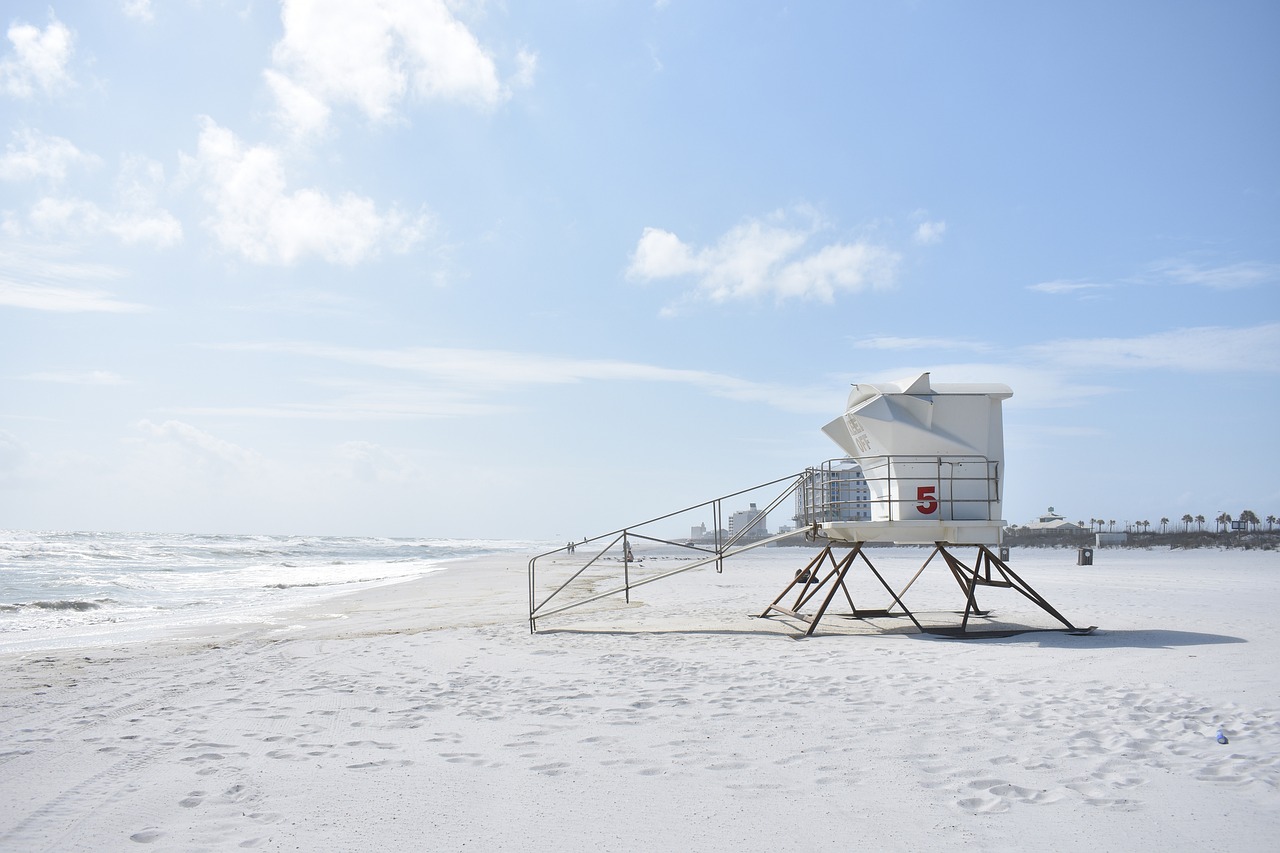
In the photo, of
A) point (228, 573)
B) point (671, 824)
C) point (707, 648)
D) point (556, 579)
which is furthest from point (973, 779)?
point (228, 573)

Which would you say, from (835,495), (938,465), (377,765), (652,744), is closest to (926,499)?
(938,465)

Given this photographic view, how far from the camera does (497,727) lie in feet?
26.4

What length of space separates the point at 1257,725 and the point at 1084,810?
10.7 feet

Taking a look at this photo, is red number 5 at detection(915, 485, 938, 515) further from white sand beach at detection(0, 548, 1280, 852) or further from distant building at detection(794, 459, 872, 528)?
white sand beach at detection(0, 548, 1280, 852)

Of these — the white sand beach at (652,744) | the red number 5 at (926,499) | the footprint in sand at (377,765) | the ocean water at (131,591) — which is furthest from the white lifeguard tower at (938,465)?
the ocean water at (131,591)

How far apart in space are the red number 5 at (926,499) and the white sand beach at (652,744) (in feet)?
6.87

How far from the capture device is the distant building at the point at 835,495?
48.2ft

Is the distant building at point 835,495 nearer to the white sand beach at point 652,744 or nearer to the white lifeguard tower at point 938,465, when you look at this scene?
the white lifeguard tower at point 938,465

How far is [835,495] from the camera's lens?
15070 millimetres

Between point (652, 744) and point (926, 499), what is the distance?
8.17 meters

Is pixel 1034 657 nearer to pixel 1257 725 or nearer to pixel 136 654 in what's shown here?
pixel 1257 725

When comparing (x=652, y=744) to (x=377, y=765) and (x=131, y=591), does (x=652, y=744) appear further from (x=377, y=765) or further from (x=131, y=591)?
(x=131, y=591)

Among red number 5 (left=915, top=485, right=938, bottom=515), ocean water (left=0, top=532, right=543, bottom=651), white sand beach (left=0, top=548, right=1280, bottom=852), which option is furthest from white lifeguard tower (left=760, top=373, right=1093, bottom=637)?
ocean water (left=0, top=532, right=543, bottom=651)

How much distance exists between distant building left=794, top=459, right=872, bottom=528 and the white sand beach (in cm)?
226
